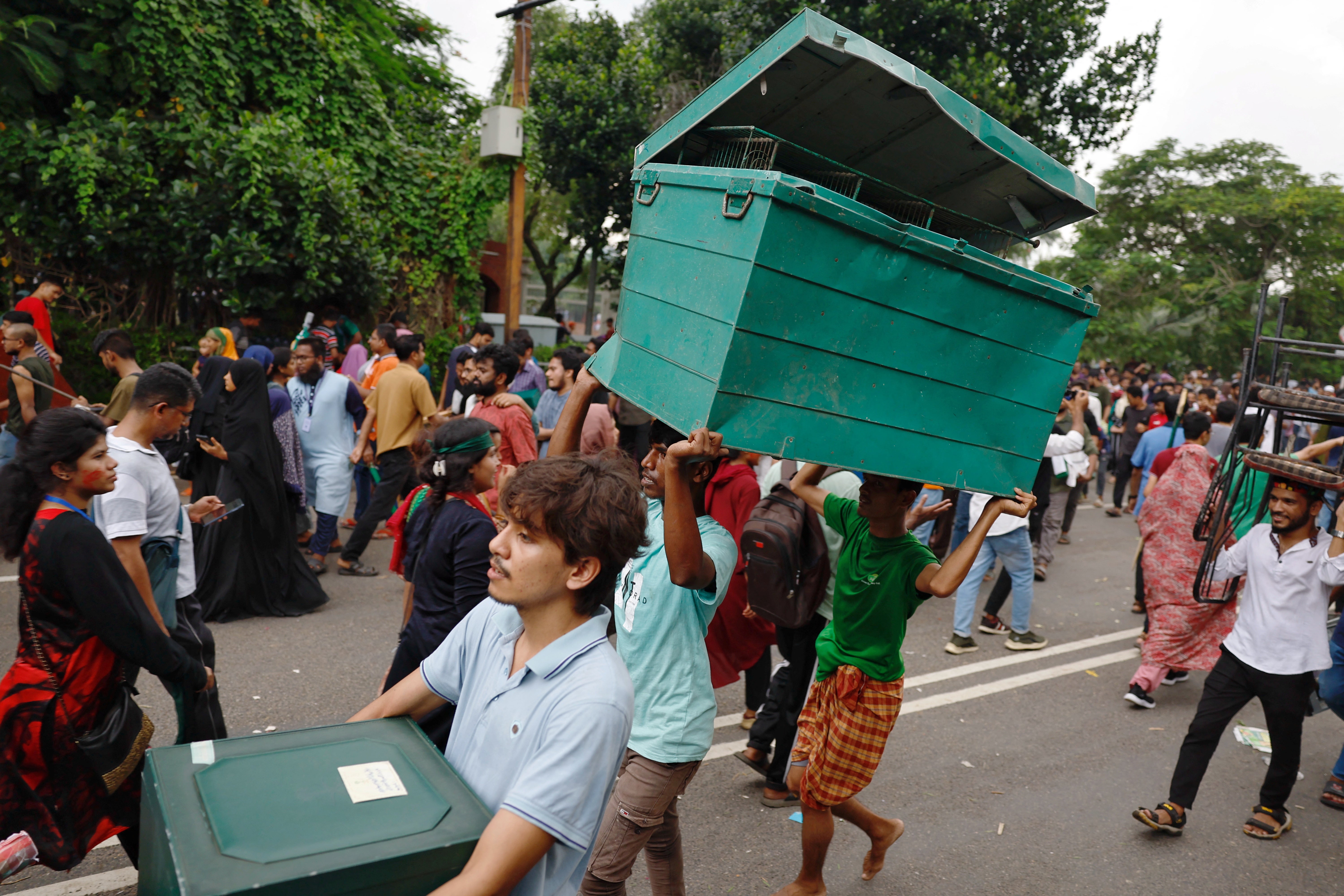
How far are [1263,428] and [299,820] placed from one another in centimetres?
451

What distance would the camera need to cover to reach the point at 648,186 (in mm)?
2734

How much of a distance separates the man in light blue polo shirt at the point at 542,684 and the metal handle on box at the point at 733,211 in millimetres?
655

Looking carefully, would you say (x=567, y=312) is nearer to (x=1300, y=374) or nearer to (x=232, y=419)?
(x=1300, y=374)

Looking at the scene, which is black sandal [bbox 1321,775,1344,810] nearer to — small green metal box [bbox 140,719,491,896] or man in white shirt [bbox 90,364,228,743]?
small green metal box [bbox 140,719,491,896]

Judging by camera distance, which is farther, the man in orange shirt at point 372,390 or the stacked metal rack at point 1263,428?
the man in orange shirt at point 372,390

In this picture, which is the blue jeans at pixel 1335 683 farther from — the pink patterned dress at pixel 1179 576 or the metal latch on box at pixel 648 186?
the metal latch on box at pixel 648 186

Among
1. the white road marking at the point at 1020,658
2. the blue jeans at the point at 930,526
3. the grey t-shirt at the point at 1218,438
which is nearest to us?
the white road marking at the point at 1020,658

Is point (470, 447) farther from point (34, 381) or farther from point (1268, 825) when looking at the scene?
point (34, 381)

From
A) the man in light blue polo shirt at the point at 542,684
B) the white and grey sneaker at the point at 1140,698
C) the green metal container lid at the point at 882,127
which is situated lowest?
the white and grey sneaker at the point at 1140,698

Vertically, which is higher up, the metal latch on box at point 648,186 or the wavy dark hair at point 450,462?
the metal latch on box at point 648,186

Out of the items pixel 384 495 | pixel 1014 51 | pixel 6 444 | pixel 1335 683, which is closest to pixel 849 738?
pixel 1335 683

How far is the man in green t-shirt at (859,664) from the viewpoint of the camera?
3.29m

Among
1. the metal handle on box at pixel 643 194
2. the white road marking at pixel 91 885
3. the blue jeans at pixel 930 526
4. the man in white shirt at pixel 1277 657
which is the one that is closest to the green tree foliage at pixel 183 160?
the blue jeans at pixel 930 526

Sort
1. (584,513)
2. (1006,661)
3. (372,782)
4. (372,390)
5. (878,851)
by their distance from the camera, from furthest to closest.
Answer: (372,390) < (1006,661) < (878,851) < (584,513) < (372,782)
